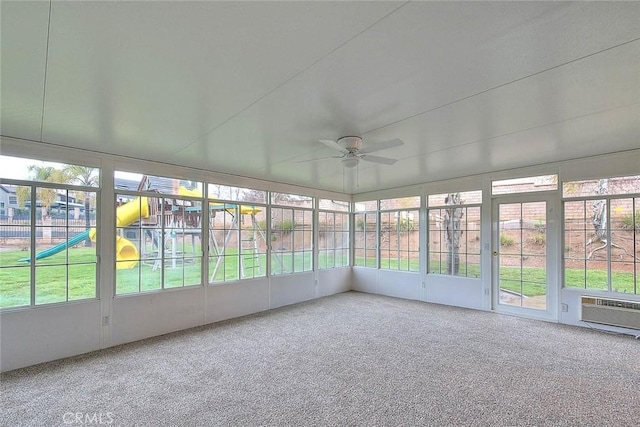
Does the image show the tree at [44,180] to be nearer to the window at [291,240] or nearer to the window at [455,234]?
the window at [291,240]

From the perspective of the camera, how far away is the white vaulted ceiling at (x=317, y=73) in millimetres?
1392

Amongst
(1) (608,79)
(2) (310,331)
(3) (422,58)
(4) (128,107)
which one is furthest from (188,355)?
(1) (608,79)

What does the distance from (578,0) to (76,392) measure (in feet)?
14.3

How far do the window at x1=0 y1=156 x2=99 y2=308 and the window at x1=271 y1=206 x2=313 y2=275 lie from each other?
2853 millimetres

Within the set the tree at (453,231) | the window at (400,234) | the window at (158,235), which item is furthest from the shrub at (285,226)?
the tree at (453,231)

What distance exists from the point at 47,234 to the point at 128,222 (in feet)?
2.67

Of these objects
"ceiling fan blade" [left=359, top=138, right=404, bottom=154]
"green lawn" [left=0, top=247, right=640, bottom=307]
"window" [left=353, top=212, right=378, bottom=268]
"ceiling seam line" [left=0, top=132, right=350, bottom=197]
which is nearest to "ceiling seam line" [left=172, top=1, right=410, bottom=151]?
"ceiling fan blade" [left=359, top=138, right=404, bottom=154]

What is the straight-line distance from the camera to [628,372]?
2.96 meters

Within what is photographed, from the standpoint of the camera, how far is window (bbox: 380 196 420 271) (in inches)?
250

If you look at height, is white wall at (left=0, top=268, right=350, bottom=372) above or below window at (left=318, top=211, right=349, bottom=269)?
below

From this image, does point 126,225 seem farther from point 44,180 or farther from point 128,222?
point 44,180

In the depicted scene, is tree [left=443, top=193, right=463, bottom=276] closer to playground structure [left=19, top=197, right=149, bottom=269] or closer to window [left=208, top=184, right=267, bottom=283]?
window [left=208, top=184, right=267, bottom=283]

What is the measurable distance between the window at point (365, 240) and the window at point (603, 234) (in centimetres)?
356

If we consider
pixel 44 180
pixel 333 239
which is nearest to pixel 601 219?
pixel 333 239
